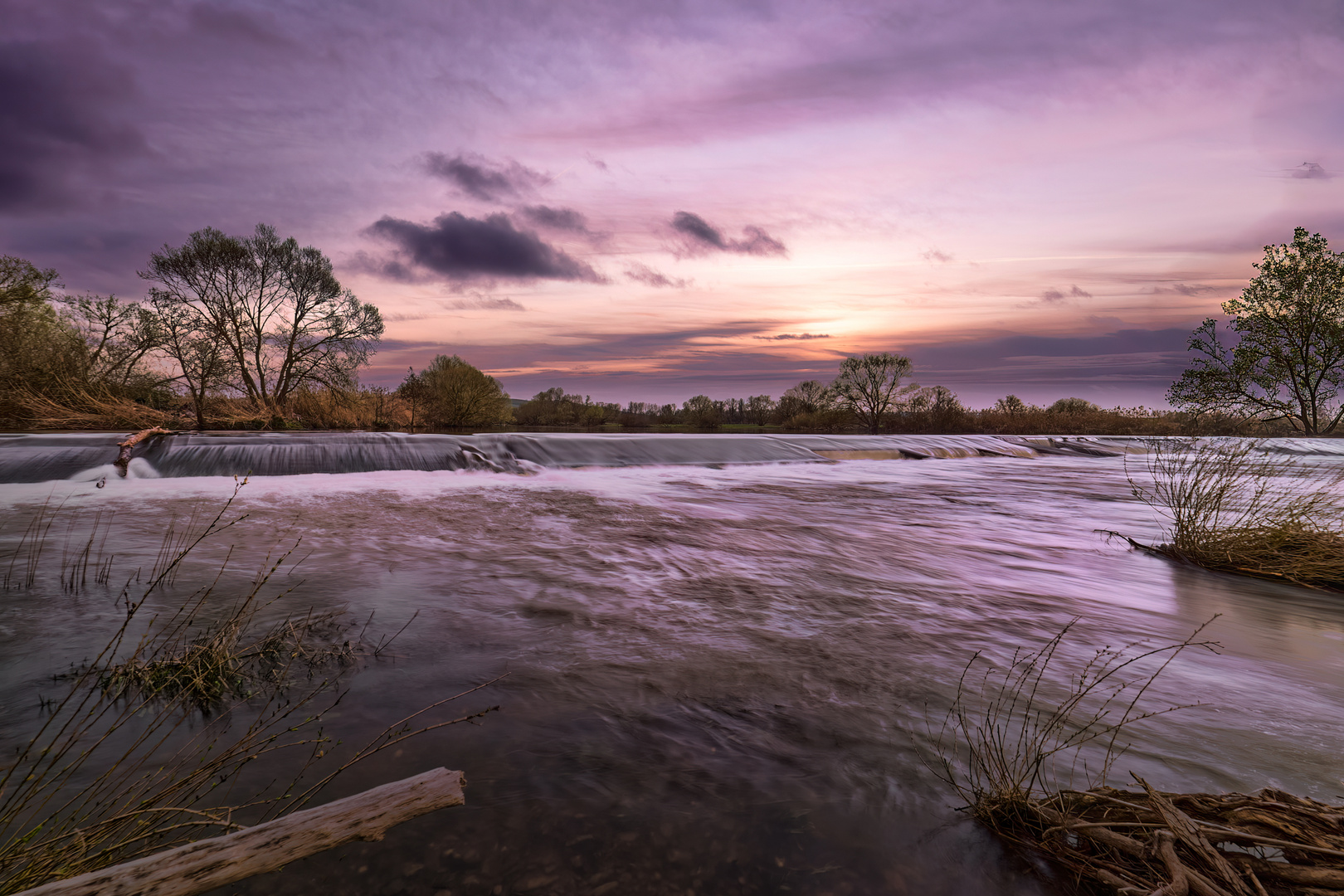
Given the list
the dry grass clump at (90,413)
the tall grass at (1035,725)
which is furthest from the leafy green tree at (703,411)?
the tall grass at (1035,725)

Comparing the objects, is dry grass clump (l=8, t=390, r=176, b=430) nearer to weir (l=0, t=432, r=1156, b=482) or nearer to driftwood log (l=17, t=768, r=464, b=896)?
weir (l=0, t=432, r=1156, b=482)

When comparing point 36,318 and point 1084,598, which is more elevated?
point 36,318

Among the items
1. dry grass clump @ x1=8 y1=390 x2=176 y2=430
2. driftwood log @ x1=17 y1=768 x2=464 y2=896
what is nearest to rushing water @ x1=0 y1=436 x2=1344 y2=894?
driftwood log @ x1=17 y1=768 x2=464 y2=896

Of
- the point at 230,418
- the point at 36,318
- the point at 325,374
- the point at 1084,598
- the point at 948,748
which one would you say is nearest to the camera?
the point at 948,748

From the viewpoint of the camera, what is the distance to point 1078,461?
2089 centimetres

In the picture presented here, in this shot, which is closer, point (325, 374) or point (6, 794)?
point (6, 794)

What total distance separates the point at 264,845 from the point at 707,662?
8.28 ft

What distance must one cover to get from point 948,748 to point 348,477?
484 inches

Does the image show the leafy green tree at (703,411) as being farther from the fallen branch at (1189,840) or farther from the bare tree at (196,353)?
the fallen branch at (1189,840)

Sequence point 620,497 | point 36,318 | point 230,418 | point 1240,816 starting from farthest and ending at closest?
point 36,318 < point 230,418 < point 620,497 < point 1240,816

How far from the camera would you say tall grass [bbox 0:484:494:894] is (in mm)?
1664

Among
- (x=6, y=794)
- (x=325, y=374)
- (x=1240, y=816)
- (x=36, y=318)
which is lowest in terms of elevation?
(x=6, y=794)

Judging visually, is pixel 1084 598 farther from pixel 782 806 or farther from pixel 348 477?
pixel 348 477

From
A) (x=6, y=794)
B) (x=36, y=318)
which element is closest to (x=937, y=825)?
(x=6, y=794)
